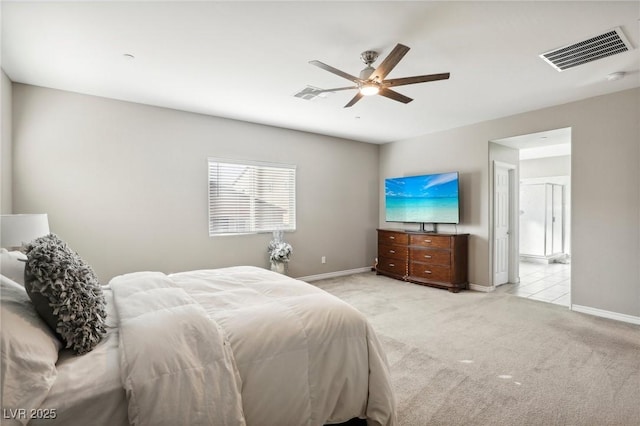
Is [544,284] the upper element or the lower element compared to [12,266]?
lower

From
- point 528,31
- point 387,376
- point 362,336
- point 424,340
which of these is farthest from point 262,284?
point 528,31

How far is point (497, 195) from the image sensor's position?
513 centimetres

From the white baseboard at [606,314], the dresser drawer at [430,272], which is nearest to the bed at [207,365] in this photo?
the dresser drawer at [430,272]

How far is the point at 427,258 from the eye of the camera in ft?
17.2

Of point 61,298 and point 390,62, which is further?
point 390,62

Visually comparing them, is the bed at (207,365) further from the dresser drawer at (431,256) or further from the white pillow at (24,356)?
the dresser drawer at (431,256)

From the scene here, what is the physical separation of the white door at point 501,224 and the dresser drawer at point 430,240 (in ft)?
2.61

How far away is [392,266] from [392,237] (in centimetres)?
54

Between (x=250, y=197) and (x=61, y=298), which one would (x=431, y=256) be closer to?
(x=250, y=197)

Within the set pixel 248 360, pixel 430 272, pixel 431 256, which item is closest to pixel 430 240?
pixel 431 256

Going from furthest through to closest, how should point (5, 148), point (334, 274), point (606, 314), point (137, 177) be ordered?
point (334, 274) < point (137, 177) < point (606, 314) < point (5, 148)

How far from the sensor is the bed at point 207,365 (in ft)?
3.75

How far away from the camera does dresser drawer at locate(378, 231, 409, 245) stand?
5.58 metres


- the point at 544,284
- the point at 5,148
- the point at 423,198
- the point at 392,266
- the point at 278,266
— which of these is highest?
the point at 5,148
